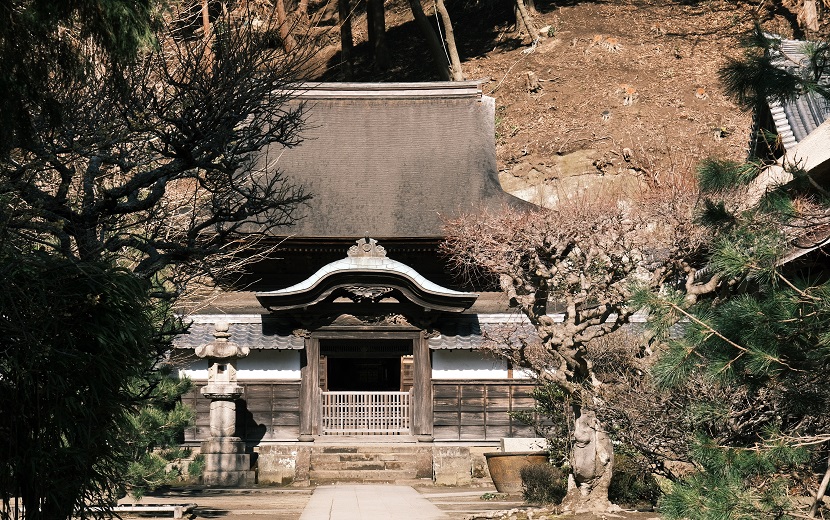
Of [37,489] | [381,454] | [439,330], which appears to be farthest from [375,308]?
[37,489]

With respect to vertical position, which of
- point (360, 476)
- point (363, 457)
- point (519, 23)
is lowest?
point (360, 476)

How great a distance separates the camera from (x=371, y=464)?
18859 mm

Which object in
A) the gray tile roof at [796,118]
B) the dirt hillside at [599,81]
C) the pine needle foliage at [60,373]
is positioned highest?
the dirt hillside at [599,81]

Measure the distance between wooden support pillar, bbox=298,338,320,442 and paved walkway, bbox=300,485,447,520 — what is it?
6.14ft

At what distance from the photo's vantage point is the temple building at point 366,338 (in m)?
A: 18.9

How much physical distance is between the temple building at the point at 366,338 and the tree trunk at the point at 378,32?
16.3m

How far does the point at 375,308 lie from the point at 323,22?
24274mm

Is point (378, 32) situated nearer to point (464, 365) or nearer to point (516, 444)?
point (464, 365)

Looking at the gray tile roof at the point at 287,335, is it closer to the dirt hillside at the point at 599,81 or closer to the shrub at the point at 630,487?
the shrub at the point at 630,487

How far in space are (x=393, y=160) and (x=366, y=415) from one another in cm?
629

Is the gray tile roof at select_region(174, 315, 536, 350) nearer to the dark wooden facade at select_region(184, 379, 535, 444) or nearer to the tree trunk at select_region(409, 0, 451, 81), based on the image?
the dark wooden facade at select_region(184, 379, 535, 444)

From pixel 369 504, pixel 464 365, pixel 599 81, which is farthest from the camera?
pixel 599 81

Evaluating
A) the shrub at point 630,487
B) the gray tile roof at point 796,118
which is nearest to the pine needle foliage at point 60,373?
the shrub at point 630,487

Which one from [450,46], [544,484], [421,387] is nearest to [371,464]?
[421,387]
